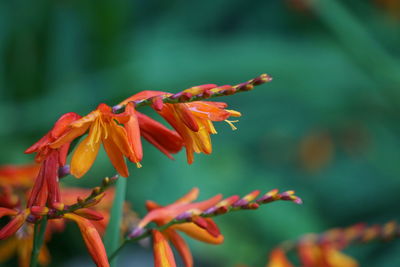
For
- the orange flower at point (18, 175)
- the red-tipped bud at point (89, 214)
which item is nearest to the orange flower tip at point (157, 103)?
the red-tipped bud at point (89, 214)

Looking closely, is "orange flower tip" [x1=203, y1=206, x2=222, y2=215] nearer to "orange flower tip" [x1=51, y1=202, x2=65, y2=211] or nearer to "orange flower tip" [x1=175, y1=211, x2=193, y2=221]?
"orange flower tip" [x1=175, y1=211, x2=193, y2=221]

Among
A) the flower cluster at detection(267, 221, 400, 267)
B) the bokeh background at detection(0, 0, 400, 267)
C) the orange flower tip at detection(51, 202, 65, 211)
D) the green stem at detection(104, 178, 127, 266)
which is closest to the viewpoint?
the orange flower tip at detection(51, 202, 65, 211)

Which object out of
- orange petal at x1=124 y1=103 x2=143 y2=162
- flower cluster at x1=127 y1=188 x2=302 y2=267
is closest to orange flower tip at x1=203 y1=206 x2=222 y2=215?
flower cluster at x1=127 y1=188 x2=302 y2=267

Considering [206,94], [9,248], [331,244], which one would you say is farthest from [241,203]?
[9,248]

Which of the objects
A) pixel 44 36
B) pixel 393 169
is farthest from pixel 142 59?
pixel 393 169

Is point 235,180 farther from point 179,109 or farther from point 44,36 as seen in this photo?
point 179,109

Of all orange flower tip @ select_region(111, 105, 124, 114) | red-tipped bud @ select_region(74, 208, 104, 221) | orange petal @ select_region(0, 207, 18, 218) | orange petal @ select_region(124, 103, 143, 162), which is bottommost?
red-tipped bud @ select_region(74, 208, 104, 221)
